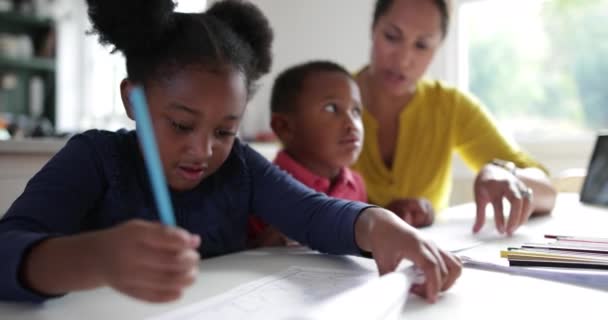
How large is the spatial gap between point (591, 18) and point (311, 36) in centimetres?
118

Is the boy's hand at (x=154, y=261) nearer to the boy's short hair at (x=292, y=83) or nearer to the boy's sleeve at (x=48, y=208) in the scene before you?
the boy's sleeve at (x=48, y=208)

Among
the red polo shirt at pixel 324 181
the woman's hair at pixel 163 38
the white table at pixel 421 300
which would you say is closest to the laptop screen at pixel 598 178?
the red polo shirt at pixel 324 181

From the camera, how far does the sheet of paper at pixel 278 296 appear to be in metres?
0.48

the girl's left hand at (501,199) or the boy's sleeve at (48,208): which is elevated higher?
the boy's sleeve at (48,208)

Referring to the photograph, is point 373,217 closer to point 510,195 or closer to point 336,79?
point 510,195

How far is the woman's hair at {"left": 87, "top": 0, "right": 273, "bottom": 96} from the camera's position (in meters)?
0.64

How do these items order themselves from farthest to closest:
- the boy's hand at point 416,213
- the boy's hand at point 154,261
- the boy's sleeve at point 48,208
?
the boy's hand at point 416,213 < the boy's sleeve at point 48,208 < the boy's hand at point 154,261

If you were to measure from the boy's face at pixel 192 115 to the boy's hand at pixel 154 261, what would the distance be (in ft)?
0.90

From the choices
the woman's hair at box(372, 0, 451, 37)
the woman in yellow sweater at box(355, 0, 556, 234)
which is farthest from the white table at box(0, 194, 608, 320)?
the woman's hair at box(372, 0, 451, 37)

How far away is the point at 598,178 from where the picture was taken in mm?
1393

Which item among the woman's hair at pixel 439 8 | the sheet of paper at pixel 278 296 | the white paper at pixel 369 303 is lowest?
the sheet of paper at pixel 278 296

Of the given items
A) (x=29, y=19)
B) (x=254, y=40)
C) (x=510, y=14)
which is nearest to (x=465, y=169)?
(x=510, y=14)

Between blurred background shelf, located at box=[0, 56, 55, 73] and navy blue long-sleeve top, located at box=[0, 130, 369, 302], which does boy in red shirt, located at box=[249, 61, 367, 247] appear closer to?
navy blue long-sleeve top, located at box=[0, 130, 369, 302]

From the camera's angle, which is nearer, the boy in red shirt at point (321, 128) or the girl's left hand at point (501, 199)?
the girl's left hand at point (501, 199)
